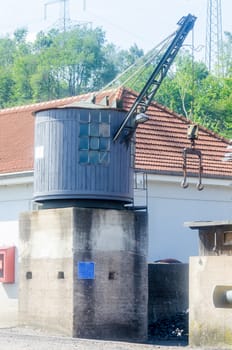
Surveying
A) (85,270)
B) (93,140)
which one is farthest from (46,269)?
(93,140)

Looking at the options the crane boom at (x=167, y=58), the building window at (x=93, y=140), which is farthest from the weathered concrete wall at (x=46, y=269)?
the crane boom at (x=167, y=58)

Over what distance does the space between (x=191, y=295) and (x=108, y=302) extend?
11.2 ft

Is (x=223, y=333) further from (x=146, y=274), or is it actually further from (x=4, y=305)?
(x=4, y=305)

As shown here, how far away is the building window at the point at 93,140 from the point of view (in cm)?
2795

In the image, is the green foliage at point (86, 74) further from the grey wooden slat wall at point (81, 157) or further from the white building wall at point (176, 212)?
the grey wooden slat wall at point (81, 157)

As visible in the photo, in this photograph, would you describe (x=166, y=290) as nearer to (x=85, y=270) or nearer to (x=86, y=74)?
(x=85, y=270)

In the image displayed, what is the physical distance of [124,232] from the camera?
28.2 m

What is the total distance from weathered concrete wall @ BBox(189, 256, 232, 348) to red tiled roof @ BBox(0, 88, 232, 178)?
7.47m

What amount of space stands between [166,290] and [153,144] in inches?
214

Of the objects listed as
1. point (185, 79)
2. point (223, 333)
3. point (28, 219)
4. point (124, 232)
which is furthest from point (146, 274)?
point (185, 79)

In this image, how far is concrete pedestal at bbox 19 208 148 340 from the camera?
89.7 feet

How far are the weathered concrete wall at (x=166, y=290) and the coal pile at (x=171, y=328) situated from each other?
0.18 metres

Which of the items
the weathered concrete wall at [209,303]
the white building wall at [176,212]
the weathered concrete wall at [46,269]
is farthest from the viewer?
the white building wall at [176,212]

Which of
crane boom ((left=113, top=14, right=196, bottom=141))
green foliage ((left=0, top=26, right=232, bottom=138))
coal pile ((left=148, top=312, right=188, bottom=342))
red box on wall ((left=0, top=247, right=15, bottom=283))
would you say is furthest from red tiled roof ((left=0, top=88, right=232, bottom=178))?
Answer: green foliage ((left=0, top=26, right=232, bottom=138))
